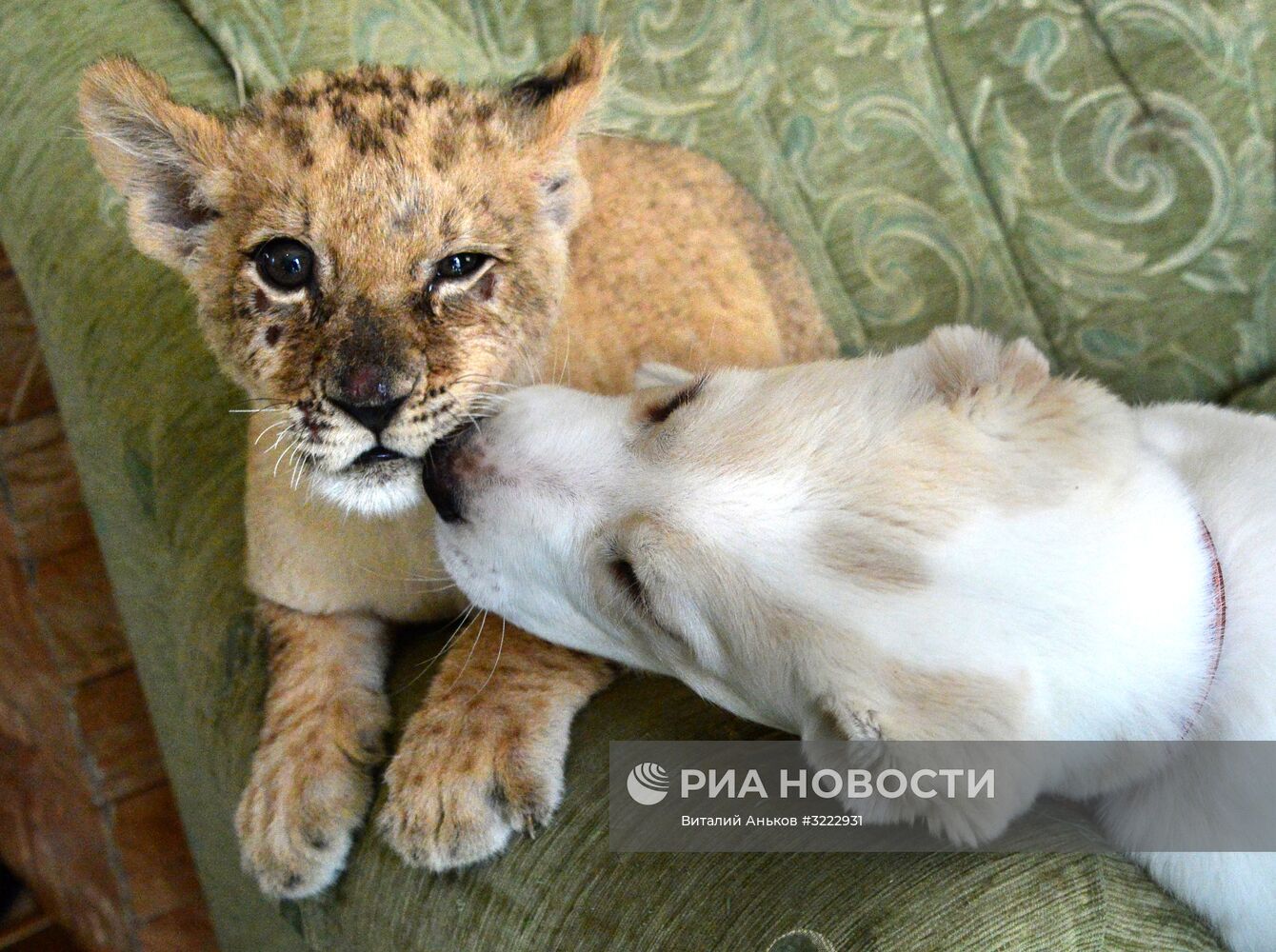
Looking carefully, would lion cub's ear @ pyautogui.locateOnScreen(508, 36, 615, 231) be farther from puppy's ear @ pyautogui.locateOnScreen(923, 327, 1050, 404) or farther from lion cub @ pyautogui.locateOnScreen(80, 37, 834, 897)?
puppy's ear @ pyautogui.locateOnScreen(923, 327, 1050, 404)

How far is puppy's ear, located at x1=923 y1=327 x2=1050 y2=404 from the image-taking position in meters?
0.84

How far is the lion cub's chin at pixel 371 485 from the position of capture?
84cm

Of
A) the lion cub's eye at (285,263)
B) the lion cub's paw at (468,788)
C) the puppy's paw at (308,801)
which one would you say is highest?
the lion cub's eye at (285,263)

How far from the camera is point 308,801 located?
88cm

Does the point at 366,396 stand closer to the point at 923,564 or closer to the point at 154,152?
the point at 154,152

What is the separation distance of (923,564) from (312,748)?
1.85 ft

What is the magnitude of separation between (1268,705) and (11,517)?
174 centimetres

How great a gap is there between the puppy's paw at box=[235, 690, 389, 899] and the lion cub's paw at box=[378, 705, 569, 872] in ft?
0.16

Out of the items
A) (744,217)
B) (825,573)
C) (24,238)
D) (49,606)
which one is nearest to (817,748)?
(825,573)

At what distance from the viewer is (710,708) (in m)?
0.89


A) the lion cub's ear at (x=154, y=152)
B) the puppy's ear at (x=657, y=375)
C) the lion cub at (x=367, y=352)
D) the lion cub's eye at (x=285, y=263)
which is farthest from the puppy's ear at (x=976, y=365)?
the lion cub's ear at (x=154, y=152)

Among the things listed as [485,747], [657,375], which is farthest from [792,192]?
[485,747]

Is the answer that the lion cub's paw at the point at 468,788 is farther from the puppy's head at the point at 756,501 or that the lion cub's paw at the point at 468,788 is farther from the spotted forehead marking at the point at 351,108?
the spotted forehead marking at the point at 351,108

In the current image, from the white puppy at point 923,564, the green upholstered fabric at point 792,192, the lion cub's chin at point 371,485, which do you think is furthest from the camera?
the green upholstered fabric at point 792,192
